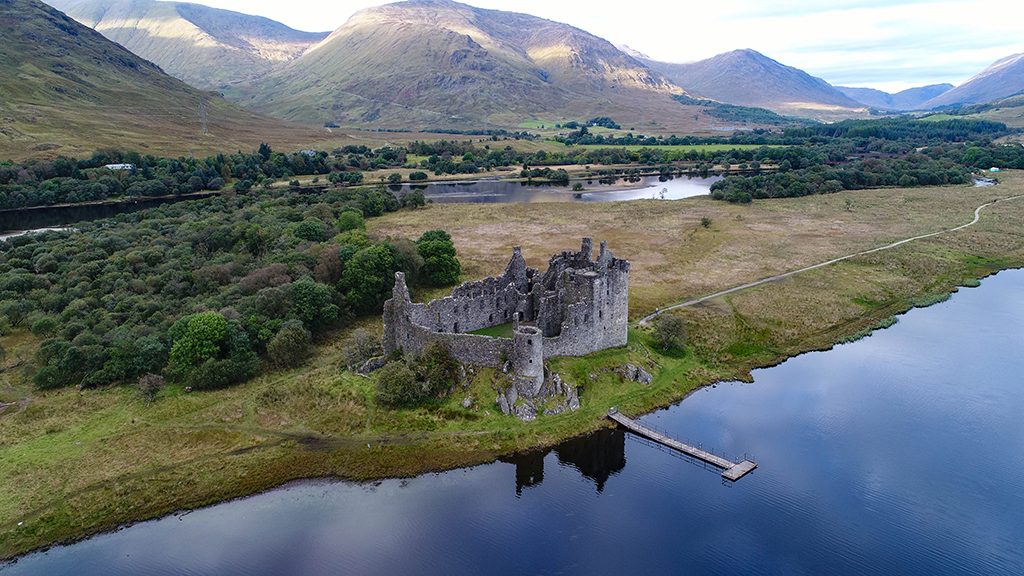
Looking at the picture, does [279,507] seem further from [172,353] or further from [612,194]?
[612,194]

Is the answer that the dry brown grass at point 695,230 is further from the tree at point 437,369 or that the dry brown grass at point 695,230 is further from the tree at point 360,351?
the tree at point 360,351

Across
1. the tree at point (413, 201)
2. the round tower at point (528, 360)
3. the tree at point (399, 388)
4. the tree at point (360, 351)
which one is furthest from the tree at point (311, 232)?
the round tower at point (528, 360)

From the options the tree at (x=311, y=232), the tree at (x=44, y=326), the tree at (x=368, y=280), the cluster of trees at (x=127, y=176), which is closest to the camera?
the tree at (x=44, y=326)

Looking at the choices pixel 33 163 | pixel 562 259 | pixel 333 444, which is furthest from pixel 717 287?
pixel 33 163

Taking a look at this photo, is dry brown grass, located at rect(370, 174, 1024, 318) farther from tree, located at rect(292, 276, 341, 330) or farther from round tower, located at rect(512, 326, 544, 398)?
tree, located at rect(292, 276, 341, 330)

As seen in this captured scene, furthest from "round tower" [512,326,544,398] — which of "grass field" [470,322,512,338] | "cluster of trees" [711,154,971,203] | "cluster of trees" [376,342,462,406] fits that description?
"cluster of trees" [711,154,971,203]

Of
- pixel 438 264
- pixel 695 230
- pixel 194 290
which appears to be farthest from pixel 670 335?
pixel 695 230
